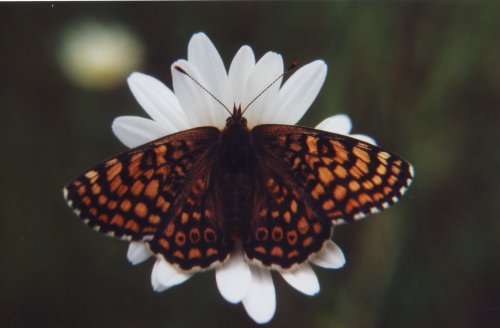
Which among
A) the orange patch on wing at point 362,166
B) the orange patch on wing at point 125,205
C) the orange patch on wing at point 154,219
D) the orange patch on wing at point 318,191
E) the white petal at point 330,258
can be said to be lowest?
the white petal at point 330,258

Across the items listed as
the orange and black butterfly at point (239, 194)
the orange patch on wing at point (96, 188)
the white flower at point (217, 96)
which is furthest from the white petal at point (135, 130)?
the orange patch on wing at point (96, 188)

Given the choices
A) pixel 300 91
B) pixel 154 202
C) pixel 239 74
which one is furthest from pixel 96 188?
pixel 300 91

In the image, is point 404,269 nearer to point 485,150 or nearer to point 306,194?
point 485,150

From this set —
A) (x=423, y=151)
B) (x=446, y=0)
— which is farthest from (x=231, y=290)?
(x=446, y=0)

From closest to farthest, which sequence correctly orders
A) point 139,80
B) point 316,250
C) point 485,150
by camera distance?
point 316,250 < point 139,80 < point 485,150

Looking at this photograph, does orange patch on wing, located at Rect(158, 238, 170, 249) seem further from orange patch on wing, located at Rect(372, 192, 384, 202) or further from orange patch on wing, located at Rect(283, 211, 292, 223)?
orange patch on wing, located at Rect(372, 192, 384, 202)

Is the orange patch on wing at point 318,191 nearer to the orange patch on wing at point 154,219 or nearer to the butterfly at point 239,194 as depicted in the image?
the butterfly at point 239,194
